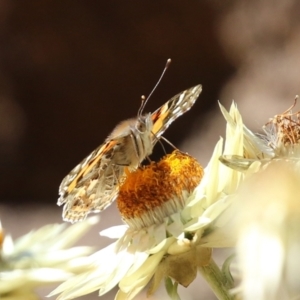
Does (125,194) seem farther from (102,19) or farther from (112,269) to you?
(102,19)

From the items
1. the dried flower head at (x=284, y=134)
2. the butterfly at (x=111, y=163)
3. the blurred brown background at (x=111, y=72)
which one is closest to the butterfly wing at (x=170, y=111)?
the butterfly at (x=111, y=163)

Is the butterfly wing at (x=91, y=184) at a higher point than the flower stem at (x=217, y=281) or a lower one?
higher

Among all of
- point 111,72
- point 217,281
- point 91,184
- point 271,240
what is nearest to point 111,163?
point 91,184

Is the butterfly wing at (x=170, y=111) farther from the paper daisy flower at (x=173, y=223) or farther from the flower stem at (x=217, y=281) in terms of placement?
the flower stem at (x=217, y=281)

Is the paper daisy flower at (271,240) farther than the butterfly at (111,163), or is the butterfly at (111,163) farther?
the butterfly at (111,163)

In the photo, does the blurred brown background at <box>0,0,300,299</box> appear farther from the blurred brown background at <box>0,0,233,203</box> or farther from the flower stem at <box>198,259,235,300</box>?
the flower stem at <box>198,259,235,300</box>

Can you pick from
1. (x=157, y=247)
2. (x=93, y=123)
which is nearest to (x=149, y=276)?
(x=157, y=247)

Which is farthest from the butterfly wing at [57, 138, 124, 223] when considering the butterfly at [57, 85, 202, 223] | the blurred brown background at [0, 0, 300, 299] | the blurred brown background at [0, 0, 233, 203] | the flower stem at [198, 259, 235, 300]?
the blurred brown background at [0, 0, 233, 203]

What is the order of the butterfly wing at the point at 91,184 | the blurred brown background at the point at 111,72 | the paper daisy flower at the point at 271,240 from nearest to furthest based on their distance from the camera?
the paper daisy flower at the point at 271,240 → the butterfly wing at the point at 91,184 → the blurred brown background at the point at 111,72
